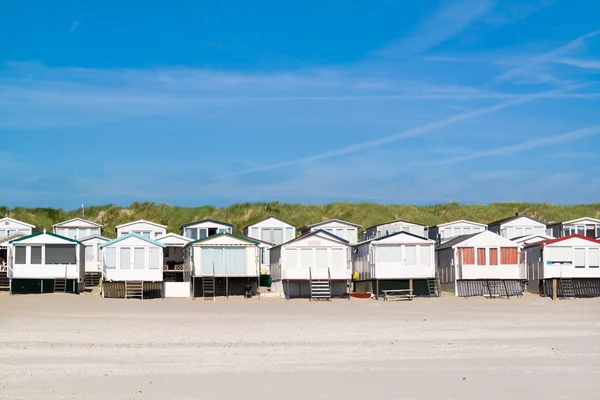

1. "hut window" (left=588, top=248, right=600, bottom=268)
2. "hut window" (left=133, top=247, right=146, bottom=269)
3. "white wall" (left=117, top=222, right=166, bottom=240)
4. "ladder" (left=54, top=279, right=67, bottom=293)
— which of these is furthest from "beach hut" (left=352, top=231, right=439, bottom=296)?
"white wall" (left=117, top=222, right=166, bottom=240)

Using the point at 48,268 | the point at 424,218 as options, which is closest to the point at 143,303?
the point at 48,268

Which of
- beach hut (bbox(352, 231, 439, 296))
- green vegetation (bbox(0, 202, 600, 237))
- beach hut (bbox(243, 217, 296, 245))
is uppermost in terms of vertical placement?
green vegetation (bbox(0, 202, 600, 237))

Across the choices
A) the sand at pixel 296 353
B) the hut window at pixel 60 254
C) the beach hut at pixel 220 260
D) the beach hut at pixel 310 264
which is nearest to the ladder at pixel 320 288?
the beach hut at pixel 310 264

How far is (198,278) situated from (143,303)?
19.2ft

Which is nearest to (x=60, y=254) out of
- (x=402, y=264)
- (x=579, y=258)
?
(x=402, y=264)

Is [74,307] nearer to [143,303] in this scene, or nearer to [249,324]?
[143,303]

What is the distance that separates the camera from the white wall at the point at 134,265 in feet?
139

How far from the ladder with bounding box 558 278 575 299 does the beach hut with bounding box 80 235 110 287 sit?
25.0m

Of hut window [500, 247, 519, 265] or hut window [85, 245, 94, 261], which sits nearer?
hut window [500, 247, 519, 265]

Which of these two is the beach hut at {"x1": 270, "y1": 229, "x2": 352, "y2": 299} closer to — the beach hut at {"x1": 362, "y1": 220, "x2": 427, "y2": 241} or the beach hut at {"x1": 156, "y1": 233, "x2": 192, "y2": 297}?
the beach hut at {"x1": 156, "y1": 233, "x2": 192, "y2": 297}

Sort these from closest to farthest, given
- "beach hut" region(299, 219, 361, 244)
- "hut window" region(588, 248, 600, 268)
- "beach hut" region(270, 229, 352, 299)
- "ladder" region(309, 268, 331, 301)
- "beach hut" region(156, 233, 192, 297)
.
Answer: "ladder" region(309, 268, 331, 301) < "beach hut" region(270, 229, 352, 299) < "hut window" region(588, 248, 600, 268) < "beach hut" region(156, 233, 192, 297) < "beach hut" region(299, 219, 361, 244)

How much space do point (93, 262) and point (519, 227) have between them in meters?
27.0

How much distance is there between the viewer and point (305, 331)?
25812 mm

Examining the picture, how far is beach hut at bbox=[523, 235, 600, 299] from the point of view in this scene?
4466 centimetres
